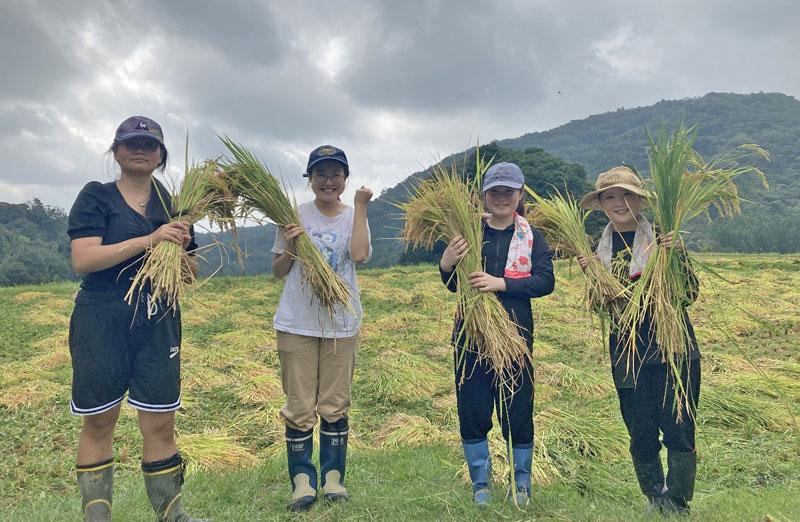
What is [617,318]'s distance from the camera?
8.08 ft

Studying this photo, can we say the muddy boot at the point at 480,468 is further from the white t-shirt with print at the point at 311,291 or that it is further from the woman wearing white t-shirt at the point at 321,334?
the white t-shirt with print at the point at 311,291

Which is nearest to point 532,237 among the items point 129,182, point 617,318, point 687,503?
point 617,318

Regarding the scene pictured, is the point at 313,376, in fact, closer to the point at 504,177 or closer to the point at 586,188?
the point at 504,177

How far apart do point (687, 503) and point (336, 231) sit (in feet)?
7.16

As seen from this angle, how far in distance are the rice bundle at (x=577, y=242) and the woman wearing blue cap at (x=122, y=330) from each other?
1840 mm

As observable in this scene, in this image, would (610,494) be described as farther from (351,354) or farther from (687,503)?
(351,354)

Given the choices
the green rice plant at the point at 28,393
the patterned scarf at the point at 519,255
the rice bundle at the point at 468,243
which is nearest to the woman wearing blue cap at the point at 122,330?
the rice bundle at the point at 468,243

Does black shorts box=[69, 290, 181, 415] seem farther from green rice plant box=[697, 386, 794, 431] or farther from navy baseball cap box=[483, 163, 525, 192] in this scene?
green rice plant box=[697, 386, 794, 431]

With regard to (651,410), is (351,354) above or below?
→ above

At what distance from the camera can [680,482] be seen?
2.33 meters

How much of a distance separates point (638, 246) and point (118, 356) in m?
2.37

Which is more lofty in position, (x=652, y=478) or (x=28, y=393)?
(x=652, y=478)

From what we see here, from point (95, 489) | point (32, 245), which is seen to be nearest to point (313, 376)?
point (95, 489)

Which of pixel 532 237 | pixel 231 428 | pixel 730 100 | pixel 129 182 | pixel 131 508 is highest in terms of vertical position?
pixel 730 100
